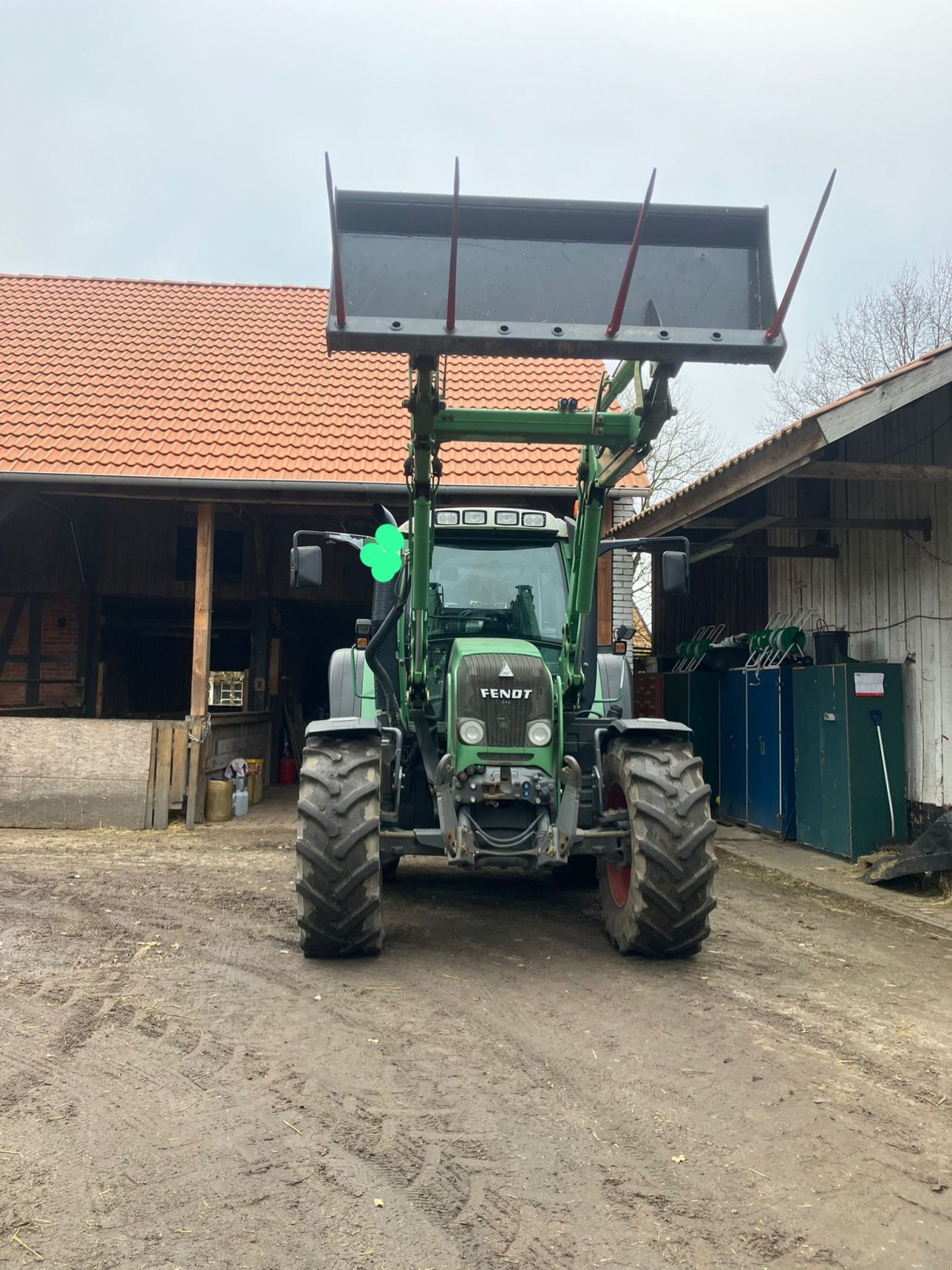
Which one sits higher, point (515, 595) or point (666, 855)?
point (515, 595)

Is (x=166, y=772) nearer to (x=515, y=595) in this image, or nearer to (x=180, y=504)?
(x=180, y=504)

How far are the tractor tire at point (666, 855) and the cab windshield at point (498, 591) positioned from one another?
1138 millimetres

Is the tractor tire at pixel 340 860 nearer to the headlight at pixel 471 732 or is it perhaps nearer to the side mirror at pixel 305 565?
the headlight at pixel 471 732

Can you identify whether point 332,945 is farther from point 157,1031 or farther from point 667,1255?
point 667,1255

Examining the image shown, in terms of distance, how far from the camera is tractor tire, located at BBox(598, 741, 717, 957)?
4.65 m

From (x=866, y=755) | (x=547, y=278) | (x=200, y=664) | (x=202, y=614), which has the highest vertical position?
(x=547, y=278)

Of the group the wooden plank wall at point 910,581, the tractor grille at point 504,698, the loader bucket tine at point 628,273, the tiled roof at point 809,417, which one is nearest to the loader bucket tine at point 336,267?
the loader bucket tine at point 628,273

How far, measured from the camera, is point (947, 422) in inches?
327

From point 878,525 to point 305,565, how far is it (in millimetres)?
5390

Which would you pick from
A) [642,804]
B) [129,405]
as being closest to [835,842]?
[642,804]

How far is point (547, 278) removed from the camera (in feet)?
13.0

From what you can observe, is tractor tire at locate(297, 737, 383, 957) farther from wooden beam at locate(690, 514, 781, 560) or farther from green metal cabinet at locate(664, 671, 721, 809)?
green metal cabinet at locate(664, 671, 721, 809)

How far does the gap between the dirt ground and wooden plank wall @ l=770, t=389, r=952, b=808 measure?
9.90 feet

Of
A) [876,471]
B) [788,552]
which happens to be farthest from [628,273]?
[788,552]
